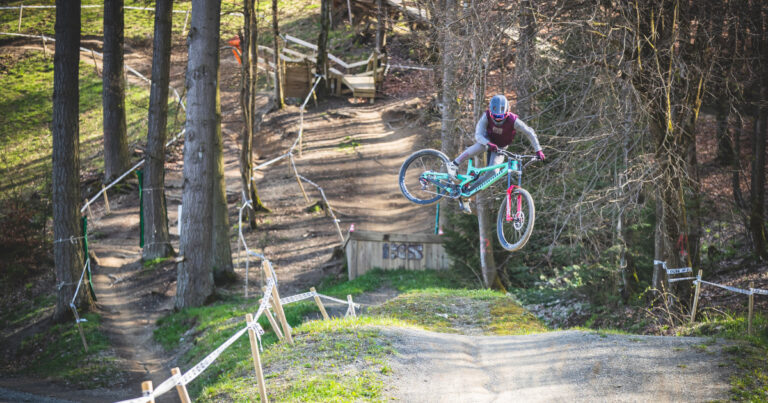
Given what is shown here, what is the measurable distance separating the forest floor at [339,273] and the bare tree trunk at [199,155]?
128cm

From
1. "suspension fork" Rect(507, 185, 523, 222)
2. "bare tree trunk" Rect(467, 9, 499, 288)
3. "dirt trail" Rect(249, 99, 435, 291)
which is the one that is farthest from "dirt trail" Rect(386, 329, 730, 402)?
"dirt trail" Rect(249, 99, 435, 291)

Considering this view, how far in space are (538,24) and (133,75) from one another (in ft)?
103

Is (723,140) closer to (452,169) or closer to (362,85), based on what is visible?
(452,169)

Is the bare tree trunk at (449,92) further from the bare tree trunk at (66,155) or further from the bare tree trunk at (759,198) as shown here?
the bare tree trunk at (66,155)

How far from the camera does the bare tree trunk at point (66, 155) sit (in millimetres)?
17234

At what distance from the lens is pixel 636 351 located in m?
10.0

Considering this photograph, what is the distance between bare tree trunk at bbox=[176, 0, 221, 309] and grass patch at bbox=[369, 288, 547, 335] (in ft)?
20.9

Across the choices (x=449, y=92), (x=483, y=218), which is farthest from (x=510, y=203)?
(x=449, y=92)

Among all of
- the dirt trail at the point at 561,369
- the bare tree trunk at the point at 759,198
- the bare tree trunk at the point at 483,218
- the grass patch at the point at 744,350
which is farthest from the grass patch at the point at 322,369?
the bare tree trunk at the point at 759,198

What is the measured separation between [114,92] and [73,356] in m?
12.4

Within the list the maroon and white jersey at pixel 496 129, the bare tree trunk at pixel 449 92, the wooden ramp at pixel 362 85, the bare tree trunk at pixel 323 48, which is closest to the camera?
the maroon and white jersey at pixel 496 129

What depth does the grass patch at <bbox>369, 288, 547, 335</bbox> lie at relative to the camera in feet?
43.9

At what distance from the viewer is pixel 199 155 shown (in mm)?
18328

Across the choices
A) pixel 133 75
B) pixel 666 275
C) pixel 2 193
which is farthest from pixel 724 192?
pixel 133 75
